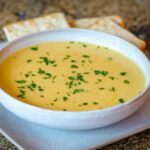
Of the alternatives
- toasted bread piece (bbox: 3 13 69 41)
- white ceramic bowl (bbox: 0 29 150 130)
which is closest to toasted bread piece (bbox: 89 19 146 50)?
toasted bread piece (bbox: 3 13 69 41)

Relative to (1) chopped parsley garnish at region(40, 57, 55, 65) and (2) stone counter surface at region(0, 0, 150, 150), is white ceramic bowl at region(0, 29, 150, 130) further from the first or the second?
(2) stone counter surface at region(0, 0, 150, 150)

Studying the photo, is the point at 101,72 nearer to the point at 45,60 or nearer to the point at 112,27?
the point at 45,60

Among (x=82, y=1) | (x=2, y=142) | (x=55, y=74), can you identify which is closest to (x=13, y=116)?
(x=2, y=142)

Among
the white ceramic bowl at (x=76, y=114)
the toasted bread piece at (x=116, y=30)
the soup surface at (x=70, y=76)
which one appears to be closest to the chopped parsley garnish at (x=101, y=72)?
the soup surface at (x=70, y=76)

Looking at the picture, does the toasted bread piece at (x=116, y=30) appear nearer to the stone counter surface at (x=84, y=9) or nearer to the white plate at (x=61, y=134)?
the stone counter surface at (x=84, y=9)

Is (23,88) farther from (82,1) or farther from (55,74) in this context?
(82,1)

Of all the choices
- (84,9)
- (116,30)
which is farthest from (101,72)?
(84,9)
